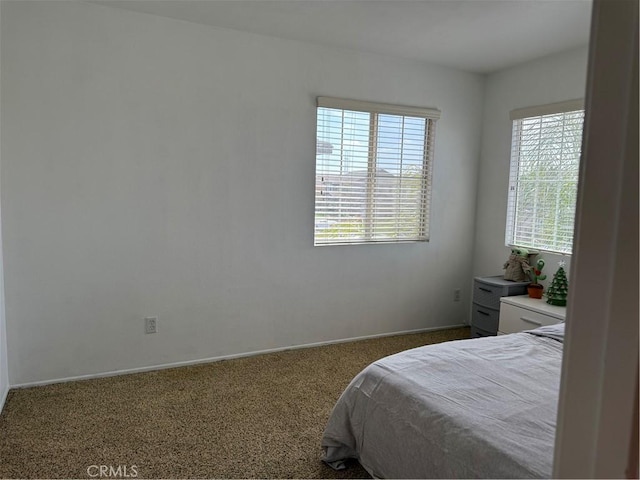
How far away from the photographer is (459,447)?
1.51 meters

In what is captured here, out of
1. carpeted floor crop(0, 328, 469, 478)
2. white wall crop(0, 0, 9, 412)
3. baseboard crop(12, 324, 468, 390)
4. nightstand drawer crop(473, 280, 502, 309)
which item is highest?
nightstand drawer crop(473, 280, 502, 309)

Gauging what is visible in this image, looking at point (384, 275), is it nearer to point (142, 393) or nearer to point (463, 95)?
point (463, 95)

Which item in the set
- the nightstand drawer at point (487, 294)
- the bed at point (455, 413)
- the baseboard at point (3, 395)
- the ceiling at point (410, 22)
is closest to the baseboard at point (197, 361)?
the baseboard at point (3, 395)

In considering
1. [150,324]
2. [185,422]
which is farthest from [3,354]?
[185,422]

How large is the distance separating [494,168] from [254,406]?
9.90ft

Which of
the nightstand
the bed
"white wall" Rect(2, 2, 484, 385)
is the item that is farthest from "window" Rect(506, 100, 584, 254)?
the bed

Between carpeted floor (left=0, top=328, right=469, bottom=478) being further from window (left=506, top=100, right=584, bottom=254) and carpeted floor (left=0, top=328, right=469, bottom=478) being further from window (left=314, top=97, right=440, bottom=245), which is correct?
window (left=506, top=100, right=584, bottom=254)

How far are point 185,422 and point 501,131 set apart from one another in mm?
3527

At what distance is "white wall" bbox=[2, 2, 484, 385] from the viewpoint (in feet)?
9.22

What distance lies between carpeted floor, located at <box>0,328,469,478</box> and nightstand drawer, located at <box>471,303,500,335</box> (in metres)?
1.15

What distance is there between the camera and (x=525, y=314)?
3.36 meters

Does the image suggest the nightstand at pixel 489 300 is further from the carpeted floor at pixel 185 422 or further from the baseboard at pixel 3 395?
the baseboard at pixel 3 395

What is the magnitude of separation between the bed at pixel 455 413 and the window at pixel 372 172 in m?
1.73

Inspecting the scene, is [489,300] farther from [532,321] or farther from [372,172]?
[372,172]
